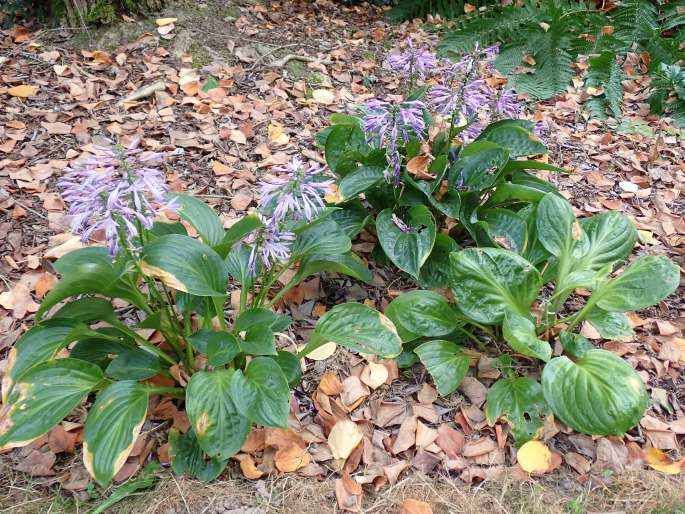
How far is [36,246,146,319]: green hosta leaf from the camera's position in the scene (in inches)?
65.6

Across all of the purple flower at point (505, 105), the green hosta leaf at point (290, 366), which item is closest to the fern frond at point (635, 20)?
the purple flower at point (505, 105)

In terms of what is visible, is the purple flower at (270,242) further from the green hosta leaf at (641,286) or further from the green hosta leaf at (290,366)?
the green hosta leaf at (641,286)

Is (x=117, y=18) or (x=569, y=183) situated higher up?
(x=117, y=18)

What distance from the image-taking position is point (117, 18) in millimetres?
3826

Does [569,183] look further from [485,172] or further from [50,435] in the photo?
[50,435]

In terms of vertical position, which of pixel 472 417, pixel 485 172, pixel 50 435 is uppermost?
pixel 485 172

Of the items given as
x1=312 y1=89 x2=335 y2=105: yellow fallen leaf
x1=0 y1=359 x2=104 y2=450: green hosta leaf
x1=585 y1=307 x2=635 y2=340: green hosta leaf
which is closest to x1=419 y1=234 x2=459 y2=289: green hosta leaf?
x1=585 y1=307 x2=635 y2=340: green hosta leaf

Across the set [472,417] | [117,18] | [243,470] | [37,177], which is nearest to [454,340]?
[472,417]

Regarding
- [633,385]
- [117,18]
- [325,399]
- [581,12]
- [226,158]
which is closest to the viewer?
[633,385]

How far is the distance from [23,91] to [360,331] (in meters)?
2.71

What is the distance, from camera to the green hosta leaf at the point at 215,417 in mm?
1721

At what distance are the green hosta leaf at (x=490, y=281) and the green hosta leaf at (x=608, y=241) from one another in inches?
10.8

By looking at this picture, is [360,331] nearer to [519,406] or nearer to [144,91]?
[519,406]

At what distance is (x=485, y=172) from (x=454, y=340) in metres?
0.73
